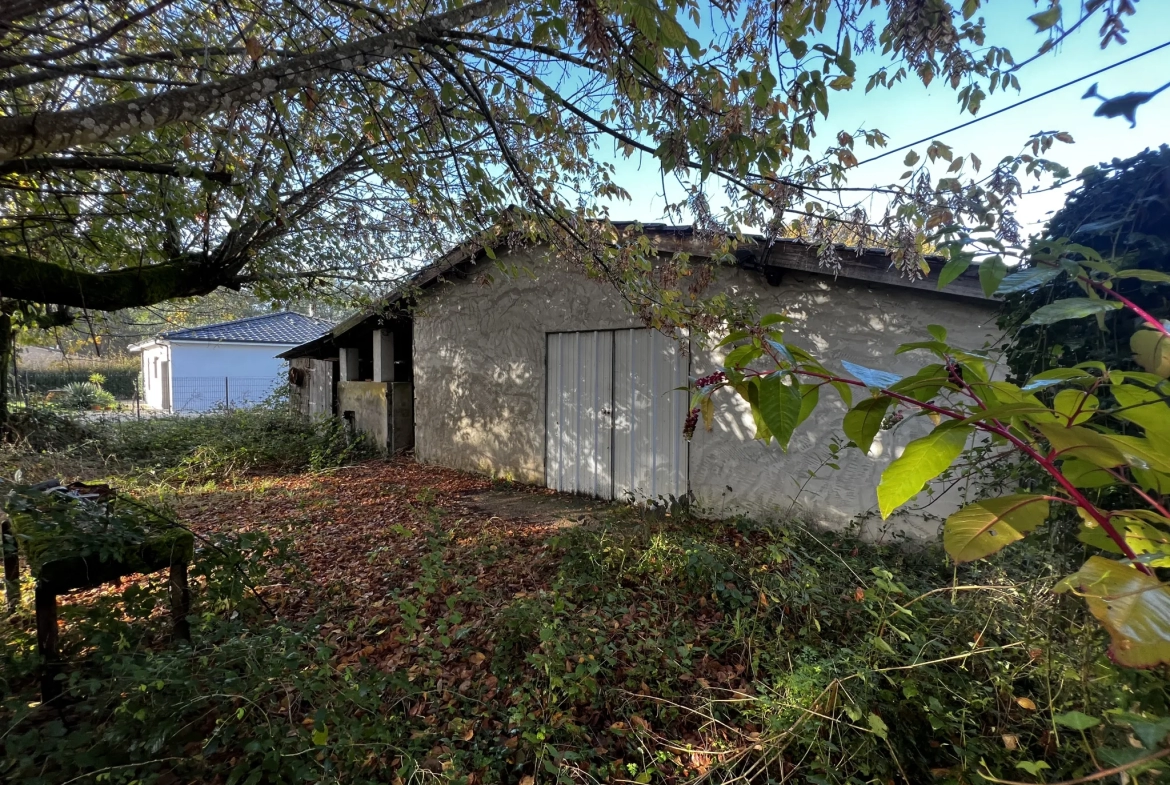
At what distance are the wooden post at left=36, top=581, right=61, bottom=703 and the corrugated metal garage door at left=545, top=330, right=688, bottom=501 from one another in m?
4.81

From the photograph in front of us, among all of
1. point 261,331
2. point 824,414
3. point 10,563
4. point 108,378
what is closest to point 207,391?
point 261,331

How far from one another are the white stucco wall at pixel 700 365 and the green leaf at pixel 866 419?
1.54 m

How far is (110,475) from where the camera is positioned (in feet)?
25.9

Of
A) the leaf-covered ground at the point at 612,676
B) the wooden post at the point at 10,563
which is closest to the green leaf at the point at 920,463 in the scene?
the leaf-covered ground at the point at 612,676

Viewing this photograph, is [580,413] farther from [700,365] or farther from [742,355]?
[742,355]

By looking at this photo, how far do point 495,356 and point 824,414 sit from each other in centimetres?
495

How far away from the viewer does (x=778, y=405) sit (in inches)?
33.9

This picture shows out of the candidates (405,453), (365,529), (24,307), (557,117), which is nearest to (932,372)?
(557,117)

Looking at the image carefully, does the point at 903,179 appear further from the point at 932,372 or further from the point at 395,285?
the point at 395,285

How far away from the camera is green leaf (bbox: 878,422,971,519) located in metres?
0.74

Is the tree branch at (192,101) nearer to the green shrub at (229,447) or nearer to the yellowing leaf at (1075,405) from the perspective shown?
the yellowing leaf at (1075,405)

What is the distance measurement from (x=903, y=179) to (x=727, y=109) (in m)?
1.06

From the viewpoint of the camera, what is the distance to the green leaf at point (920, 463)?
2.41 ft

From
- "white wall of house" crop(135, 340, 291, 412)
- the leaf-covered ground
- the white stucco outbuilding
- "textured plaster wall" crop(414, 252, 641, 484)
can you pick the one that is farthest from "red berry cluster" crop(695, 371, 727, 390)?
"white wall of house" crop(135, 340, 291, 412)
